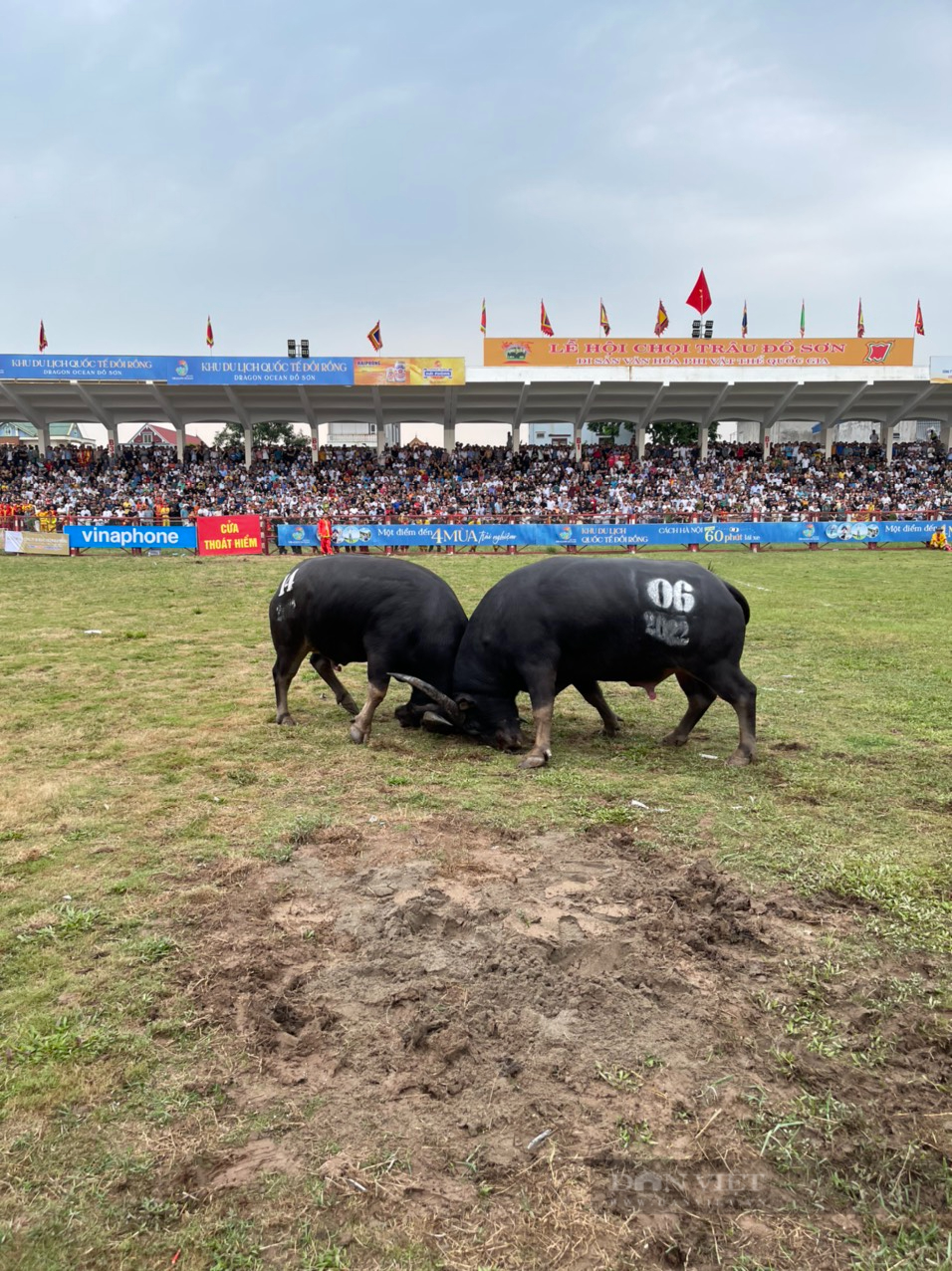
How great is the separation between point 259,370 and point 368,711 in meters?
33.9

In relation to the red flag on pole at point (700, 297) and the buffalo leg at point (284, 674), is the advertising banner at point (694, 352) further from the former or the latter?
the buffalo leg at point (284, 674)

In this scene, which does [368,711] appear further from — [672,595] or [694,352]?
[694,352]

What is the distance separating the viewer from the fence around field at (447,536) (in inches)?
1100

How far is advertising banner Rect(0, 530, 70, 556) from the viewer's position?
27.1 m

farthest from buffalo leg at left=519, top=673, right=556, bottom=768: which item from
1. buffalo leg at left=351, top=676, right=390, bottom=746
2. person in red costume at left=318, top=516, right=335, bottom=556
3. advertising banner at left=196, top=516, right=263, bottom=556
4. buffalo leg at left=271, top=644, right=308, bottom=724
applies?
advertising banner at left=196, top=516, right=263, bottom=556

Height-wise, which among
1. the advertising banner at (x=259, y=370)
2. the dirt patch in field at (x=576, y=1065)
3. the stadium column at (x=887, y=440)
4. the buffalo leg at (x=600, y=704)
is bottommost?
the dirt patch in field at (x=576, y=1065)

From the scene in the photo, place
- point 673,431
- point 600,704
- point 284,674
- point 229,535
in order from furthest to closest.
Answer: point 673,431 → point 229,535 → point 284,674 → point 600,704

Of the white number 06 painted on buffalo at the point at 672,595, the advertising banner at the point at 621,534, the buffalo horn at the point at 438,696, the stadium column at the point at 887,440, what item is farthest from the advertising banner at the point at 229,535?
the stadium column at the point at 887,440

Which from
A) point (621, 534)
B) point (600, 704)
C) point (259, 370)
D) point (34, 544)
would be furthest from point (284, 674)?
point (259, 370)

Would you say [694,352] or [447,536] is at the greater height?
[694,352]

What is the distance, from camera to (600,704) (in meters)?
7.25

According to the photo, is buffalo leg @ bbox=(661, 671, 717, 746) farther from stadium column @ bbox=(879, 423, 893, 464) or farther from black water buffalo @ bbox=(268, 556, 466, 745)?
stadium column @ bbox=(879, 423, 893, 464)

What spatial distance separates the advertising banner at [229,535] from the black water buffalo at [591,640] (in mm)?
22553

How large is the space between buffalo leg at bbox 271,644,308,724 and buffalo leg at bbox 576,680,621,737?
8.65ft
